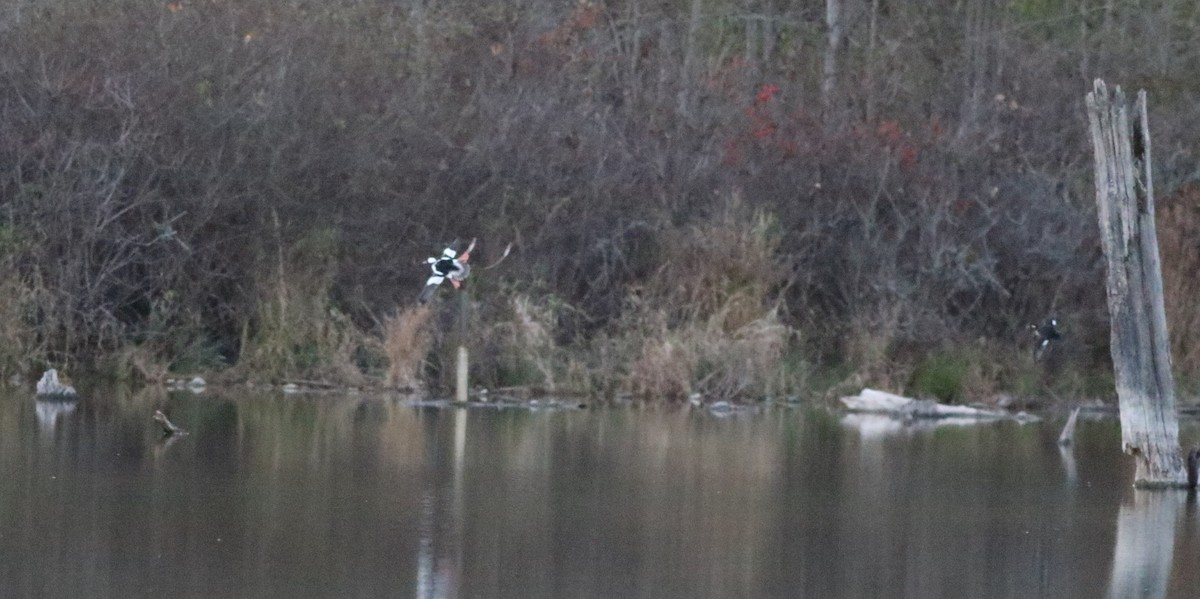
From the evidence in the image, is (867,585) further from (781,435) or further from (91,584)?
(781,435)

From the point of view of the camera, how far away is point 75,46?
83.0 feet

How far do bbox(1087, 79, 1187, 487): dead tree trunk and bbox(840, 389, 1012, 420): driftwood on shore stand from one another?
23.6 feet

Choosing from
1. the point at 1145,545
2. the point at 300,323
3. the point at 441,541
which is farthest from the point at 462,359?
the point at 1145,545

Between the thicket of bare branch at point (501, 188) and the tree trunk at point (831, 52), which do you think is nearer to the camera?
the thicket of bare branch at point (501, 188)

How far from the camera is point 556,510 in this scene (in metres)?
14.3

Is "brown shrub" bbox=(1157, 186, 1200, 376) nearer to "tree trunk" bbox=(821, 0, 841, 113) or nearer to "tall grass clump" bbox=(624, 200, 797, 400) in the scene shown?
"tall grass clump" bbox=(624, 200, 797, 400)

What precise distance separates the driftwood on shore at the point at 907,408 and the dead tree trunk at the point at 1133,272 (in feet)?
23.6

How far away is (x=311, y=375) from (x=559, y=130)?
17.7 ft

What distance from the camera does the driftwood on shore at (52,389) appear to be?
21.6m

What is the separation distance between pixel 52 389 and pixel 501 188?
7.36 m

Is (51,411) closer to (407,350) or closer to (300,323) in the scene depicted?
(407,350)

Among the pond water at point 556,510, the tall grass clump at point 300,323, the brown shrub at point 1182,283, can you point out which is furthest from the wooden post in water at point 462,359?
the brown shrub at point 1182,283

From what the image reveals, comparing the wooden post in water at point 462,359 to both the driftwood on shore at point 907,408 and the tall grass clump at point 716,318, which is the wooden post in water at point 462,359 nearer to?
the tall grass clump at point 716,318

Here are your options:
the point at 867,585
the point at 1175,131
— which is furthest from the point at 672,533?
the point at 1175,131
